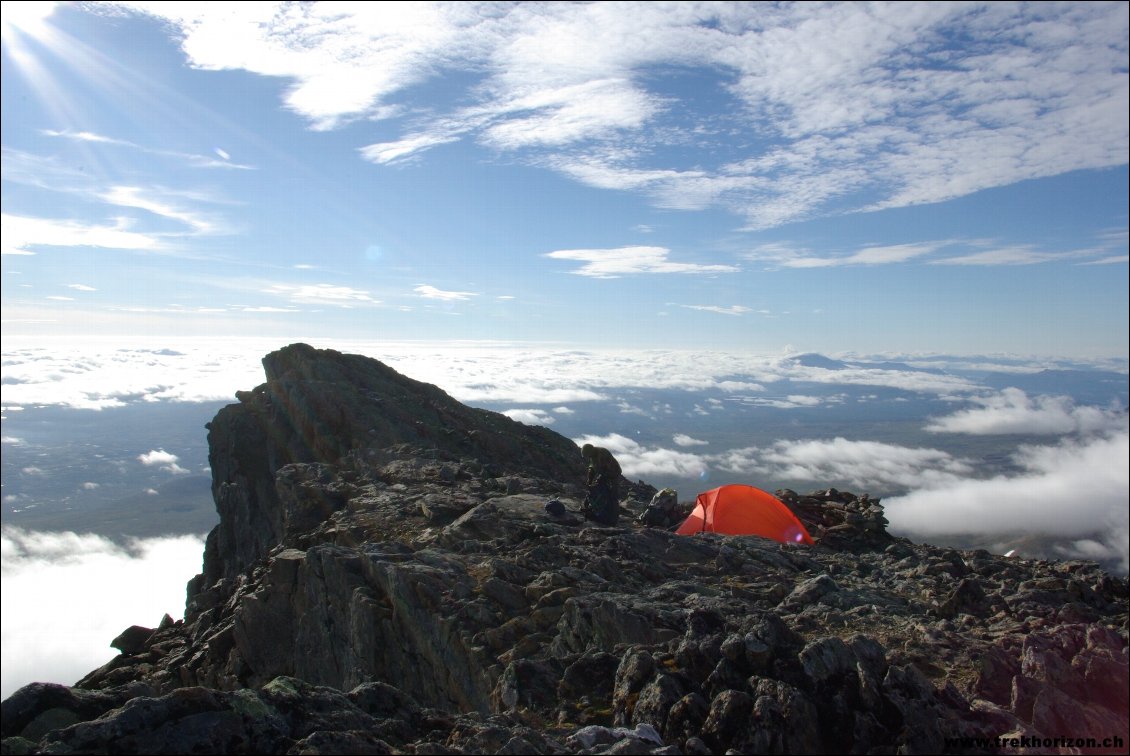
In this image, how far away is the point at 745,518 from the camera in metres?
28.2

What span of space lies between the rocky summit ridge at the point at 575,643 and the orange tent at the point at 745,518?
1.24 metres

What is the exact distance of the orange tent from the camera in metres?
27.8

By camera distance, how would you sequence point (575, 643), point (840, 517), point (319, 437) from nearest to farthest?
point (575, 643) → point (840, 517) → point (319, 437)

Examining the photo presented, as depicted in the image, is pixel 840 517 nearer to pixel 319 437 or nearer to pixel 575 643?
pixel 575 643

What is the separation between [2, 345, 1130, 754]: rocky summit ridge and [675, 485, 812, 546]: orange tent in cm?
124

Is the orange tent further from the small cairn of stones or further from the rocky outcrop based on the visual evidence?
the rocky outcrop

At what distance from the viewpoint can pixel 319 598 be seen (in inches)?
777

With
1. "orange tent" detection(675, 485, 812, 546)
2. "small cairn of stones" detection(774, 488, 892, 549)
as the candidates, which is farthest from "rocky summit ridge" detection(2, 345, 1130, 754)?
"orange tent" detection(675, 485, 812, 546)

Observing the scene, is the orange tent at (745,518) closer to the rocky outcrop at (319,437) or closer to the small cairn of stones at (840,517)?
the small cairn of stones at (840,517)

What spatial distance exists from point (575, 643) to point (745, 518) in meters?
14.8

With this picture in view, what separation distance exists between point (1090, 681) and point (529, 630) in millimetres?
11154

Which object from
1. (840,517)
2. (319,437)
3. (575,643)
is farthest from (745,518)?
(319,437)

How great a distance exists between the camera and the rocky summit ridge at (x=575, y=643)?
979 centimetres

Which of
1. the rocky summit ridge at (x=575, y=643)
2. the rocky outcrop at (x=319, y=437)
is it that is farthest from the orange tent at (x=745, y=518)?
the rocky outcrop at (x=319, y=437)
